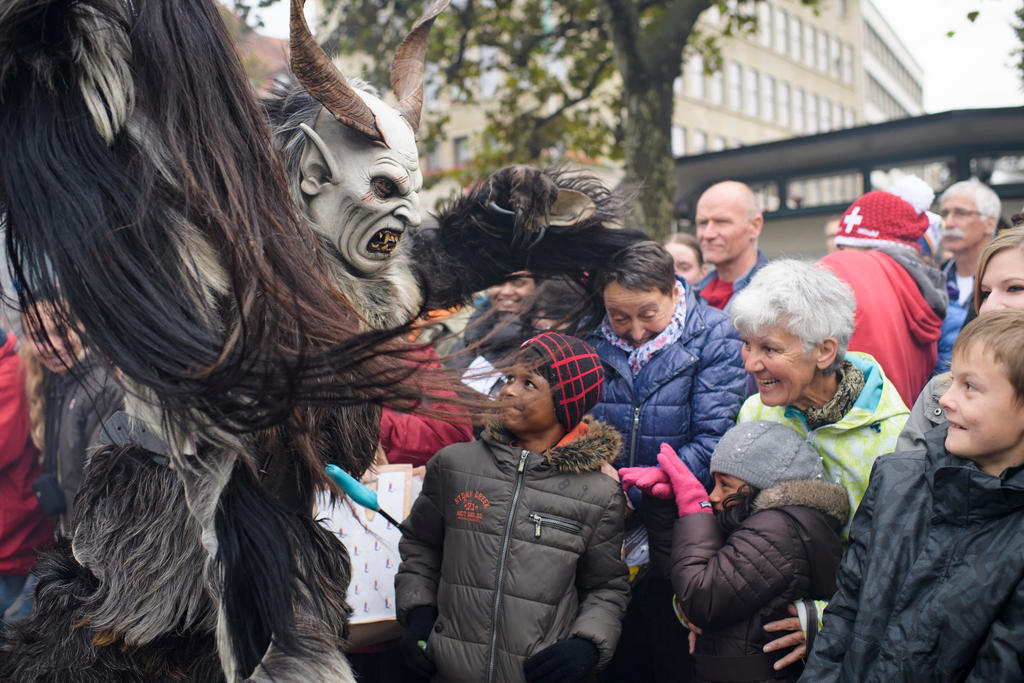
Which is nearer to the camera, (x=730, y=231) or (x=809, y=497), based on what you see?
(x=809, y=497)

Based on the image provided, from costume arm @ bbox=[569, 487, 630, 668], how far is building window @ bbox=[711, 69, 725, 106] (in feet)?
138

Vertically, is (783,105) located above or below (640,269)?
above

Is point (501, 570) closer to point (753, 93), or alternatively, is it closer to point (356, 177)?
point (356, 177)

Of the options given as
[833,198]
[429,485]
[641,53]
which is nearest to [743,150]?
[641,53]

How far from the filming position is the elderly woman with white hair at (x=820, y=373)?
8.99ft

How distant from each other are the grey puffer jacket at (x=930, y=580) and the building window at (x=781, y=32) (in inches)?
1959

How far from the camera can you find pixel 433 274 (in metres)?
2.27

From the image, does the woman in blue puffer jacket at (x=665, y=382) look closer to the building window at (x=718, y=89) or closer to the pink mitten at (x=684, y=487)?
the pink mitten at (x=684, y=487)

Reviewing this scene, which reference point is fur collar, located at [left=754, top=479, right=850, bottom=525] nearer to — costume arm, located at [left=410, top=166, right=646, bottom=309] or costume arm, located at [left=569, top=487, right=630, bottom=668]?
costume arm, located at [left=569, top=487, right=630, bottom=668]

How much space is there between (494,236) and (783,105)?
50.1 meters

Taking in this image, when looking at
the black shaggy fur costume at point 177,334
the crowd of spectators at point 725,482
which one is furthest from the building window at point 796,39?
the black shaggy fur costume at point 177,334

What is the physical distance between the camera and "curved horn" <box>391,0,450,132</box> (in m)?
2.03

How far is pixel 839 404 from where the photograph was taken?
9.09ft

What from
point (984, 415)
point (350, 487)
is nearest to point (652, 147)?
point (984, 415)
